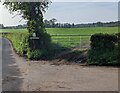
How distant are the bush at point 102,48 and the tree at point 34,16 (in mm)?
6048

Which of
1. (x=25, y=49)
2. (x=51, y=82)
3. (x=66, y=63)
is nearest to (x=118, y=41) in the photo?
(x=66, y=63)

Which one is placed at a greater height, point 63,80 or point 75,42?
point 63,80

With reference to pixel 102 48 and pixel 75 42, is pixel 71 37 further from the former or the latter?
pixel 102 48

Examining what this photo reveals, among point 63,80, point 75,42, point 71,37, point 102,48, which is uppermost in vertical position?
point 102,48

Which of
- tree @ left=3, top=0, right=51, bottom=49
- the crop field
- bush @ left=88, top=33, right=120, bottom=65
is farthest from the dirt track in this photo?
the crop field

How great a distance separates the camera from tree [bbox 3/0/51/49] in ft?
83.8

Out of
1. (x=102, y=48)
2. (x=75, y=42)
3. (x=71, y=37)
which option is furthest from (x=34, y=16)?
(x=71, y=37)

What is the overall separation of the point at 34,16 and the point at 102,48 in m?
9.72

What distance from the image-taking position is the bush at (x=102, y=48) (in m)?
19.0

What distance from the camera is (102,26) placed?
7131 centimetres

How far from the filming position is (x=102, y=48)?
20.2m

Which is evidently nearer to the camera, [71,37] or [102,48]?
[102,48]

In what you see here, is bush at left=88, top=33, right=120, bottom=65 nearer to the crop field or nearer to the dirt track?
the dirt track

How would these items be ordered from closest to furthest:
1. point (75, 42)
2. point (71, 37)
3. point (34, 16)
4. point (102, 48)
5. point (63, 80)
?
point (63, 80), point (102, 48), point (34, 16), point (75, 42), point (71, 37)
